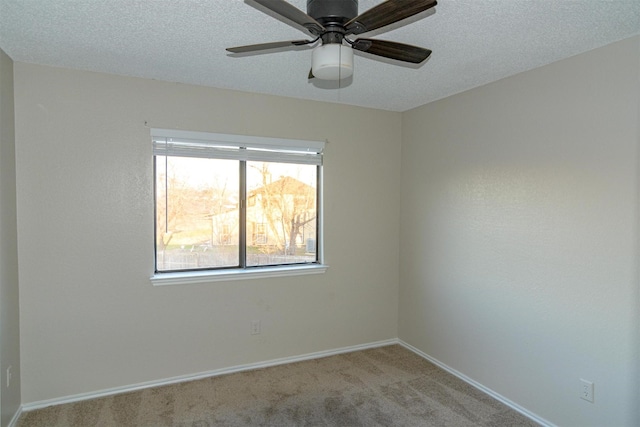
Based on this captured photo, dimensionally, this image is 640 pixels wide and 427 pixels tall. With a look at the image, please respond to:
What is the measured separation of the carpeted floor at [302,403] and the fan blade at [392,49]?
2291mm

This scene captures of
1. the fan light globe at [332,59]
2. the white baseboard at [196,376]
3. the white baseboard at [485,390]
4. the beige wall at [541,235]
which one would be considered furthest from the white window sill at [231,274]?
the fan light globe at [332,59]

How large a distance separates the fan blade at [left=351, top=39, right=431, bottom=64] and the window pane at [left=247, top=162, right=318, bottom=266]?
1874mm

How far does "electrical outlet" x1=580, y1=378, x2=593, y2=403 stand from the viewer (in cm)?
231

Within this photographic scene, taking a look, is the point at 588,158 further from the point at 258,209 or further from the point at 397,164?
the point at 258,209

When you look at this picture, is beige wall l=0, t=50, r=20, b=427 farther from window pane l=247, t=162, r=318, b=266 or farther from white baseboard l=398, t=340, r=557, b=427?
white baseboard l=398, t=340, r=557, b=427

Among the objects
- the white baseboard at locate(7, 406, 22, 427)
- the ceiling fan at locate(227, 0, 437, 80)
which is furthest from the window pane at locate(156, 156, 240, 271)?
the ceiling fan at locate(227, 0, 437, 80)

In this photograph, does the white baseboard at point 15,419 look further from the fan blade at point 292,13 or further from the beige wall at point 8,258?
the fan blade at point 292,13

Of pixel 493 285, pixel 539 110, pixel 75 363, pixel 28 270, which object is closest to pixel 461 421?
pixel 493 285

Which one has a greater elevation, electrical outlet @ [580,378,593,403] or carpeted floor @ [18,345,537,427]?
electrical outlet @ [580,378,593,403]

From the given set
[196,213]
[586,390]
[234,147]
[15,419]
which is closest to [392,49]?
[234,147]

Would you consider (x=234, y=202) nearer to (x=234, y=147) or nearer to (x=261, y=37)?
(x=234, y=147)

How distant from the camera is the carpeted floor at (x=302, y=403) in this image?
2.55 metres

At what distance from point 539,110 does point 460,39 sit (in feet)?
2.82

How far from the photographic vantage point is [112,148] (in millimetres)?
2852
